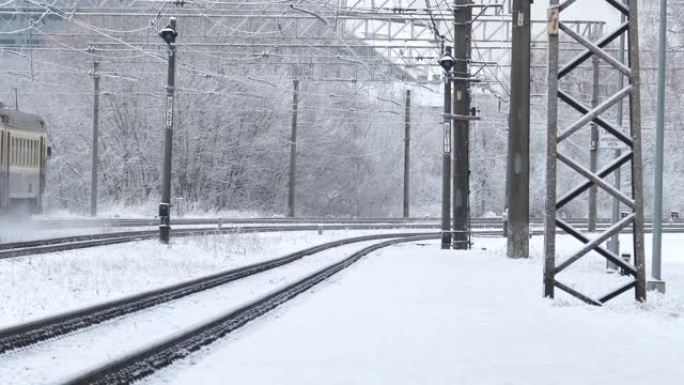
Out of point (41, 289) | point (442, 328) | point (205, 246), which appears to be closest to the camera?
point (442, 328)

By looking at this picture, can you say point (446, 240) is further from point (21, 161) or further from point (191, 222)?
point (191, 222)

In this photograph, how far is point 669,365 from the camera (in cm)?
905

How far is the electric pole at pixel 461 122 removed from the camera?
2805 cm

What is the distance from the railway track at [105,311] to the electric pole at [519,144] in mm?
6313

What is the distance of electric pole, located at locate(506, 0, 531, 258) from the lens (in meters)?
23.1

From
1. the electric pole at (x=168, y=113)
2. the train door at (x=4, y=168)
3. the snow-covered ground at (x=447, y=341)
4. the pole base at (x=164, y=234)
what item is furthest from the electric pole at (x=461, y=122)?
the train door at (x=4, y=168)

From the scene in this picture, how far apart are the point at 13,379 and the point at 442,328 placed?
16.3 feet

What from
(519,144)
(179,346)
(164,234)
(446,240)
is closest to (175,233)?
(164,234)

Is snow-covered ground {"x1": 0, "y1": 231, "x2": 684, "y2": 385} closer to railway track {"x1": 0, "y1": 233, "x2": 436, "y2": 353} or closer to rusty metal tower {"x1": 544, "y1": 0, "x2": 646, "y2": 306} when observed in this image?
railway track {"x1": 0, "y1": 233, "x2": 436, "y2": 353}

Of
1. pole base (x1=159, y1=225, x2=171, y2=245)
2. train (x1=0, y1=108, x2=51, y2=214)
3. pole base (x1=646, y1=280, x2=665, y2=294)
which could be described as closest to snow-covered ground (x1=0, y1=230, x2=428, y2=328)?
pole base (x1=159, y1=225, x2=171, y2=245)

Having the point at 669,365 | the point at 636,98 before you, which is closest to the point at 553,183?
the point at 636,98

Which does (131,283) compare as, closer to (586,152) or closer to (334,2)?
(334,2)

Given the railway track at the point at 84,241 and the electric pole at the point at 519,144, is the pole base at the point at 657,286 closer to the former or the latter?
the electric pole at the point at 519,144

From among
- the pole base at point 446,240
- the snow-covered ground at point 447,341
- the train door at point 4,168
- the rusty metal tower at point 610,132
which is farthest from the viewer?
the pole base at point 446,240
